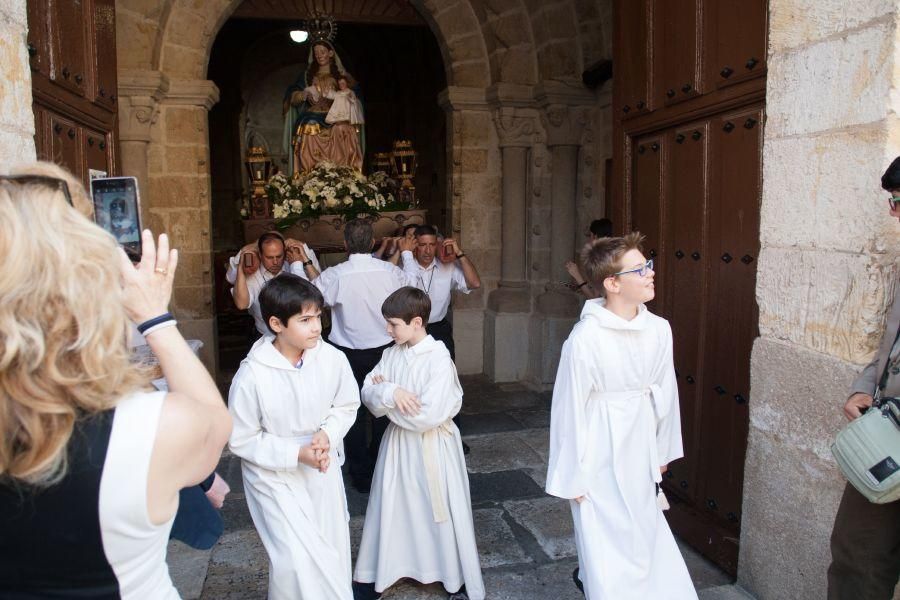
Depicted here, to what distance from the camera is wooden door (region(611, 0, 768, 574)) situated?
319 cm

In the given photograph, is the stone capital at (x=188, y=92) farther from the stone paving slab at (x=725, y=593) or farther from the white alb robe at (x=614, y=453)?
the stone paving slab at (x=725, y=593)

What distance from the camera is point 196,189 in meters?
6.88

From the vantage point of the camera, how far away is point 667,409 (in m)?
2.88

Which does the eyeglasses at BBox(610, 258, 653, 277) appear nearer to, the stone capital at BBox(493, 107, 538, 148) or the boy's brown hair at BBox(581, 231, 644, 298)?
the boy's brown hair at BBox(581, 231, 644, 298)

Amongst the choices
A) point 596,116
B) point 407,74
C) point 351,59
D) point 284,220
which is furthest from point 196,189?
point 351,59

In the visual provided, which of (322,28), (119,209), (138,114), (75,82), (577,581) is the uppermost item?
(322,28)

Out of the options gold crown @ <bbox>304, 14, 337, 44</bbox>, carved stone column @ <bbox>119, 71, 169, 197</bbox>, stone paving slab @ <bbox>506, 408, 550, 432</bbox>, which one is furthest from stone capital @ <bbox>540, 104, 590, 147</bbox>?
carved stone column @ <bbox>119, 71, 169, 197</bbox>

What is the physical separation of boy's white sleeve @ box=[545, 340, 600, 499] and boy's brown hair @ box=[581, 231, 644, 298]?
27cm

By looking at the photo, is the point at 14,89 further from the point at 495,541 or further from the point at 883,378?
the point at 883,378

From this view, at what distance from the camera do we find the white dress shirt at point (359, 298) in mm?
4727

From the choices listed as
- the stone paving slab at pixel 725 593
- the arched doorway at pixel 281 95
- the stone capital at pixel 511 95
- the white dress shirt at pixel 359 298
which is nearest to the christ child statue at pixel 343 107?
the stone capital at pixel 511 95

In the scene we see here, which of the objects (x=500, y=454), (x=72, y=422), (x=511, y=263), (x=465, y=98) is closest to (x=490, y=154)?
(x=465, y=98)

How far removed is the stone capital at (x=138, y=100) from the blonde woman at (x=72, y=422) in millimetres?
5720

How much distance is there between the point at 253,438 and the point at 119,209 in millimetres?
1078
